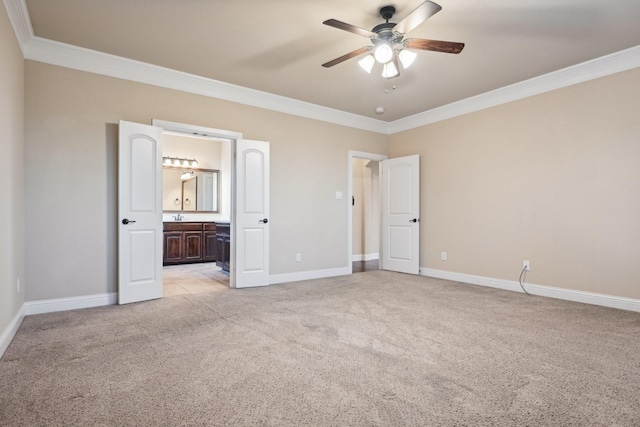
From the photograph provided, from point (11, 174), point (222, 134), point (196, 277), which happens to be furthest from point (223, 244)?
point (11, 174)

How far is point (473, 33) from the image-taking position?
10.5ft

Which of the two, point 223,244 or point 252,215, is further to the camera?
point 223,244

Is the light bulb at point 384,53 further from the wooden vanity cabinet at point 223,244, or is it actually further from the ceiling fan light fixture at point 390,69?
the wooden vanity cabinet at point 223,244

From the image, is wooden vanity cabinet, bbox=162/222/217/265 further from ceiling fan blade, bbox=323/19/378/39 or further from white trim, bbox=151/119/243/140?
ceiling fan blade, bbox=323/19/378/39

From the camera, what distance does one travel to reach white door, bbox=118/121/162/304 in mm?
3727

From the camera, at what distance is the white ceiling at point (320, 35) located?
9.32 ft

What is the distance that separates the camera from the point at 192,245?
7094 millimetres

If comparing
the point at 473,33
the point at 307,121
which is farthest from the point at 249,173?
the point at 473,33

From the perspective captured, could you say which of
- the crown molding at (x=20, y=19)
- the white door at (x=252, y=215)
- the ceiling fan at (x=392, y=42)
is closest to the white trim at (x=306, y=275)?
the white door at (x=252, y=215)

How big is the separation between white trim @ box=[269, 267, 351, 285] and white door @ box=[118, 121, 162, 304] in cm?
157

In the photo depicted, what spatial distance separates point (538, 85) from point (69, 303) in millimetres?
5983

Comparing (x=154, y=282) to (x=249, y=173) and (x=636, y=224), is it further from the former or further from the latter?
(x=636, y=224)

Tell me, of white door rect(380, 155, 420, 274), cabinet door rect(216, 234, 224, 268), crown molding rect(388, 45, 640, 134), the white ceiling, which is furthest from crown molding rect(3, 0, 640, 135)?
cabinet door rect(216, 234, 224, 268)

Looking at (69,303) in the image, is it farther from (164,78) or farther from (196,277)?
(164,78)
